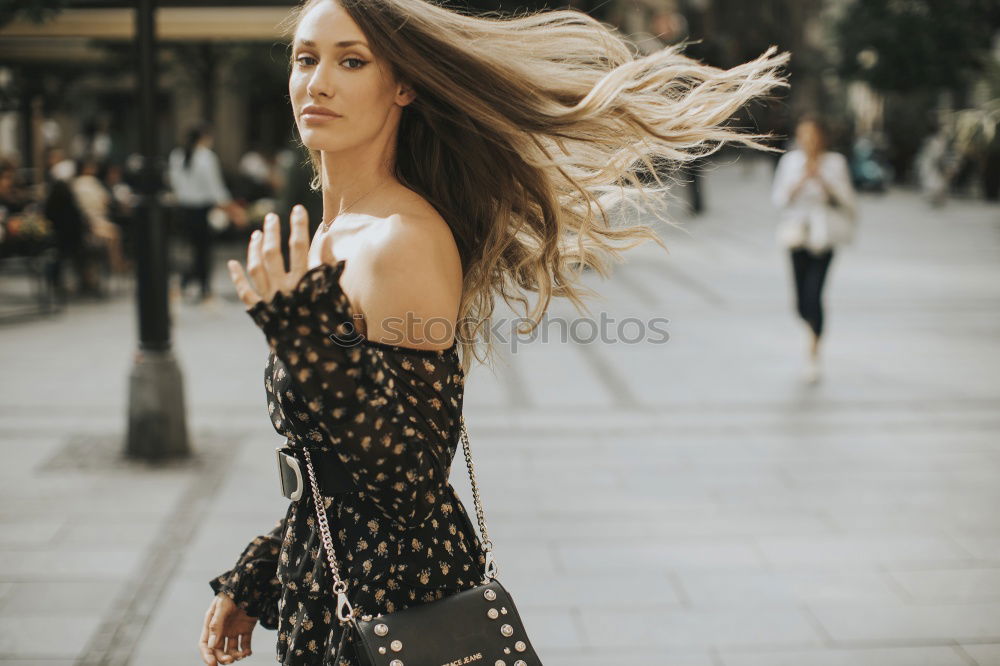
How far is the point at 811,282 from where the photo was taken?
7949mm

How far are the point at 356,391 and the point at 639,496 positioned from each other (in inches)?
155

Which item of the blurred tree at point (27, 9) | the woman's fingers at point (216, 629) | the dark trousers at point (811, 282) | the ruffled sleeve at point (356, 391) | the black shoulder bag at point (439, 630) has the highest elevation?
the blurred tree at point (27, 9)

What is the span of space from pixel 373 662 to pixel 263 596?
0.52 m

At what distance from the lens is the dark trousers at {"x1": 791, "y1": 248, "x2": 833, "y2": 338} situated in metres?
7.89

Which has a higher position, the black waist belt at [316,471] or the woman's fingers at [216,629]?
the black waist belt at [316,471]

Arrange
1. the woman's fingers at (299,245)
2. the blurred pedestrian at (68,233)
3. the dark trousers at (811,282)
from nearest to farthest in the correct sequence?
the woman's fingers at (299,245) < the dark trousers at (811,282) < the blurred pedestrian at (68,233)

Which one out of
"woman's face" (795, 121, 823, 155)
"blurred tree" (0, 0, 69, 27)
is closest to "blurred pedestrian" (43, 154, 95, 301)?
"blurred tree" (0, 0, 69, 27)

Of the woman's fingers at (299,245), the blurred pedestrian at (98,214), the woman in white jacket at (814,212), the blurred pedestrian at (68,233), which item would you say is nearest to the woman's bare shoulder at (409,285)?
the woman's fingers at (299,245)

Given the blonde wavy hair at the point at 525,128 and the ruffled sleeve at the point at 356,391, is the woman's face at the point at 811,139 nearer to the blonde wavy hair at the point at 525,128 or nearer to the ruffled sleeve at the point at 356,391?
the blonde wavy hair at the point at 525,128

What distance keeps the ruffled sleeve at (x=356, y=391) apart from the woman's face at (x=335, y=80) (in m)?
0.29

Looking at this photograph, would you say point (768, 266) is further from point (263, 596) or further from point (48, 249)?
point (263, 596)

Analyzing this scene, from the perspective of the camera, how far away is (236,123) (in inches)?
1253

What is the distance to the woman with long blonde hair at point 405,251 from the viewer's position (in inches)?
65.7

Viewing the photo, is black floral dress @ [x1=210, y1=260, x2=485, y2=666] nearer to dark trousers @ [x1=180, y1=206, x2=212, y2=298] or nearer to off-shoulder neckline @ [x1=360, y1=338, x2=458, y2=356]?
off-shoulder neckline @ [x1=360, y1=338, x2=458, y2=356]
